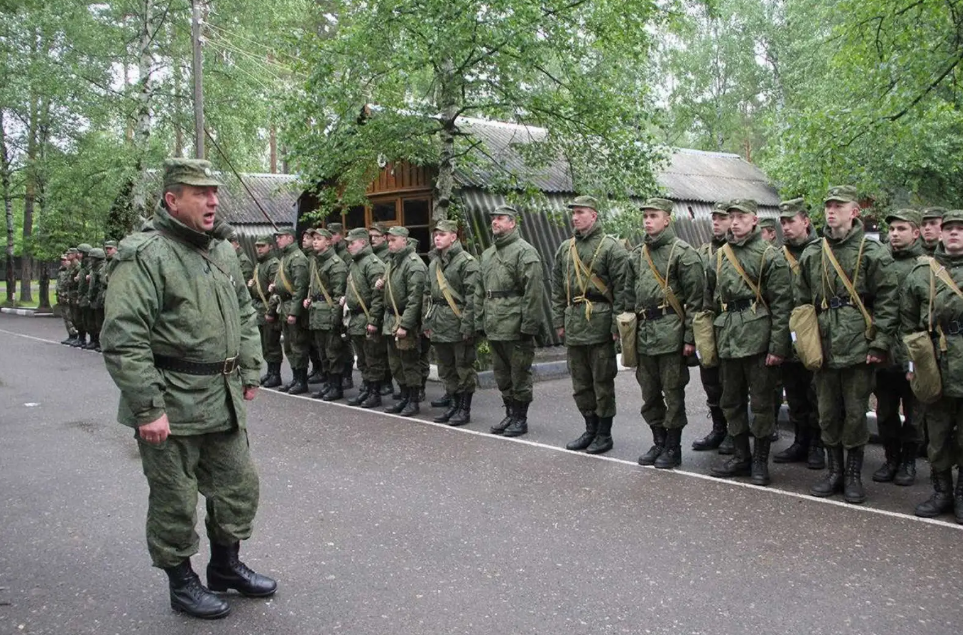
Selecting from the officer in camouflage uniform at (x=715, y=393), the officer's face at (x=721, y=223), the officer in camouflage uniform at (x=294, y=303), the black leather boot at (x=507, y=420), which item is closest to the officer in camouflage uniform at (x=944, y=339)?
the officer's face at (x=721, y=223)

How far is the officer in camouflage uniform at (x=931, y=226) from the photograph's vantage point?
20.6 ft

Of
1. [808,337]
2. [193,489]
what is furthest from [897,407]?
[193,489]

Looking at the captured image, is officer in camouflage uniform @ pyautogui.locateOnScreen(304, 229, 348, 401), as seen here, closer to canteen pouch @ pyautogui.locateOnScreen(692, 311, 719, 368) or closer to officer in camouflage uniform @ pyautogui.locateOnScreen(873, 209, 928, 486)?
canteen pouch @ pyautogui.locateOnScreen(692, 311, 719, 368)

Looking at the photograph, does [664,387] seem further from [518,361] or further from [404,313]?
[404,313]

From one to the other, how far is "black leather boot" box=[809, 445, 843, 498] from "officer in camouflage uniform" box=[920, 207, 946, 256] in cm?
171

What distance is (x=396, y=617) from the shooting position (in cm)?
401

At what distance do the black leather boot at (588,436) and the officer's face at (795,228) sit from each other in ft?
7.67

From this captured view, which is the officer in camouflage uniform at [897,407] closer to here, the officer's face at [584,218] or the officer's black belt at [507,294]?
the officer's face at [584,218]

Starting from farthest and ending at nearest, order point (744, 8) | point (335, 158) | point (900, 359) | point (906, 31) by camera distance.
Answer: point (744, 8) < point (335, 158) < point (906, 31) < point (900, 359)

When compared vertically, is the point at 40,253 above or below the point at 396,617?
above

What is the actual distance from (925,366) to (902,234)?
115cm

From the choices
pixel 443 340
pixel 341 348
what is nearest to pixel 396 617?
pixel 443 340

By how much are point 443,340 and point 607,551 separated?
4.49 metres

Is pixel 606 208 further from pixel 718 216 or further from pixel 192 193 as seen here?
pixel 192 193
